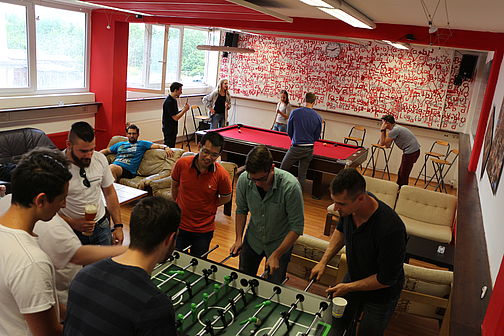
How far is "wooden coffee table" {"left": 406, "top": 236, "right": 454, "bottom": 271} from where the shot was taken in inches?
166

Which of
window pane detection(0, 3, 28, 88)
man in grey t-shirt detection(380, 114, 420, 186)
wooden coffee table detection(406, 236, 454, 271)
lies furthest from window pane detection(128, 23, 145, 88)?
wooden coffee table detection(406, 236, 454, 271)

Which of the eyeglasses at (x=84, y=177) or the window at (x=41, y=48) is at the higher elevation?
the window at (x=41, y=48)

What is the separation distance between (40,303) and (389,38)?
5744 mm

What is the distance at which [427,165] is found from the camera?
31.3 ft

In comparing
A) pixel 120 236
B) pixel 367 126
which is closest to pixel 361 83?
pixel 367 126

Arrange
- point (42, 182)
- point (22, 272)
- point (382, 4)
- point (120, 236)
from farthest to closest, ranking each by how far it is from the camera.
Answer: point (382, 4), point (120, 236), point (42, 182), point (22, 272)

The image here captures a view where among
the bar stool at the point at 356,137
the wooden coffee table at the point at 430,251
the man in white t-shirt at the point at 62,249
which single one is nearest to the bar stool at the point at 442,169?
the bar stool at the point at 356,137

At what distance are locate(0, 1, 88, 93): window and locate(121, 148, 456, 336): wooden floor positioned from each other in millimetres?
2927

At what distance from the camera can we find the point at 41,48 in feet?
23.7

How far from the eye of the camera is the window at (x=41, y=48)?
21.9 feet

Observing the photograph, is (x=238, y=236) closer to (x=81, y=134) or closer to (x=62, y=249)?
(x=81, y=134)

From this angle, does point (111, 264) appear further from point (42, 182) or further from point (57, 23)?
point (57, 23)

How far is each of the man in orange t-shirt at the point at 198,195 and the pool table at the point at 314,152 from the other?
363 centimetres

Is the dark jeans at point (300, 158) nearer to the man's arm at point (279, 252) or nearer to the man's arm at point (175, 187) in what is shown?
the man's arm at point (175, 187)
